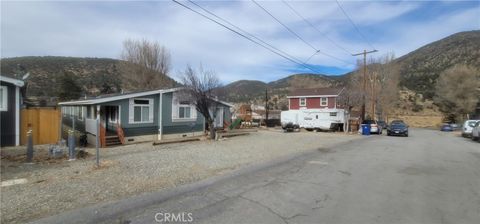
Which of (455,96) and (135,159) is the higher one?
(455,96)

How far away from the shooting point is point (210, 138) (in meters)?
21.1

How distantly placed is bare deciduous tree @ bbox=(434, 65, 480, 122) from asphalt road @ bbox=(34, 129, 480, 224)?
60.4m

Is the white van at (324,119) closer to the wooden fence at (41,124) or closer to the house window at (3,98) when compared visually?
the wooden fence at (41,124)

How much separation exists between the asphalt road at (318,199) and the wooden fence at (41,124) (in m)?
13.5

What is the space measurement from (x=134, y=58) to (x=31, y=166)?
105ft

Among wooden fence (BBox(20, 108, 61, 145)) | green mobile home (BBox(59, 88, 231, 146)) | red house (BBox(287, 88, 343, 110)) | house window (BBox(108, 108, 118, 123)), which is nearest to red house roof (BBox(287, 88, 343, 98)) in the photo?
red house (BBox(287, 88, 343, 110))

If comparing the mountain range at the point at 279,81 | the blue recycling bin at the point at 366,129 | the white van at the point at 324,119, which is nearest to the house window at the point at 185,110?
the mountain range at the point at 279,81

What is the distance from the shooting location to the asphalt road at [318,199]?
17.7 feet

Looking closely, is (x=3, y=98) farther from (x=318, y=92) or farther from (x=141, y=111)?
(x=318, y=92)

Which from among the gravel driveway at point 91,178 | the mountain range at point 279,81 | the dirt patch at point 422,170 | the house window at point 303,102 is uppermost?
the mountain range at point 279,81

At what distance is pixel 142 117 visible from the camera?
20.8m

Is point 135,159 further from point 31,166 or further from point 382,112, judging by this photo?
point 382,112

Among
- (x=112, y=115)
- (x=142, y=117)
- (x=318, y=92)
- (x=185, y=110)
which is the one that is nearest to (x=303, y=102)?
(x=318, y=92)

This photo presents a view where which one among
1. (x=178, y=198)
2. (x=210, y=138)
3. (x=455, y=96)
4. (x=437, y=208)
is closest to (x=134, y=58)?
(x=210, y=138)
